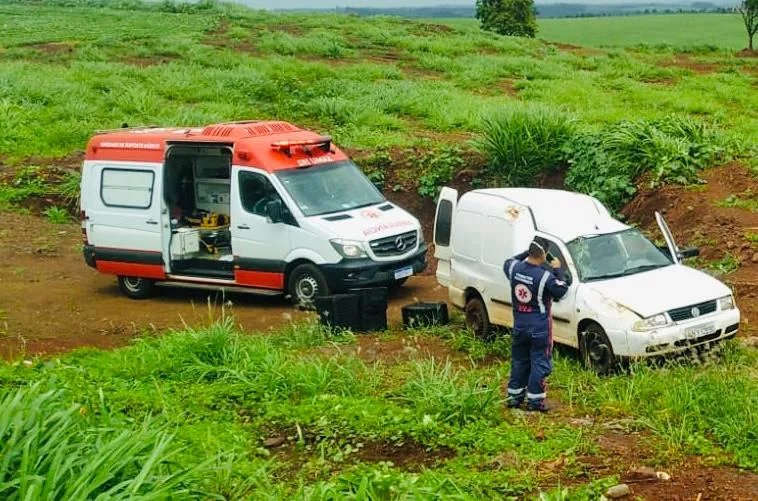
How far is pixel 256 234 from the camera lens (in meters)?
14.1

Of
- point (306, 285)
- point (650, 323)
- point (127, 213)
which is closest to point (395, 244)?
point (306, 285)

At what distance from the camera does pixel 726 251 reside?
45.0 feet

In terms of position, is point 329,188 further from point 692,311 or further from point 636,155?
point 692,311

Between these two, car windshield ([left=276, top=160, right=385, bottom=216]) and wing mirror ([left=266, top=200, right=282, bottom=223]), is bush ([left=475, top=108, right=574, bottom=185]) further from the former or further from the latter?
wing mirror ([left=266, top=200, right=282, bottom=223])

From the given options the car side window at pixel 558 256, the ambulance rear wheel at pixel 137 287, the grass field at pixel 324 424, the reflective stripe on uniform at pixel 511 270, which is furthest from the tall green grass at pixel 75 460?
the ambulance rear wheel at pixel 137 287

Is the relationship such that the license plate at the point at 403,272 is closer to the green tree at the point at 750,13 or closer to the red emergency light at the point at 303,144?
the red emergency light at the point at 303,144

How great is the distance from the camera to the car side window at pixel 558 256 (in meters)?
10.6

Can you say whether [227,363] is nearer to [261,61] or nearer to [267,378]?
[267,378]

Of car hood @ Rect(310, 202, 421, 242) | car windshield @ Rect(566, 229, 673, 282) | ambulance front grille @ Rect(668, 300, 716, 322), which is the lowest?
car hood @ Rect(310, 202, 421, 242)

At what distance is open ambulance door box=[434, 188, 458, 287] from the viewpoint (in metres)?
12.8

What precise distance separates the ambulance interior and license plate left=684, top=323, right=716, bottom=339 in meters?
7.15

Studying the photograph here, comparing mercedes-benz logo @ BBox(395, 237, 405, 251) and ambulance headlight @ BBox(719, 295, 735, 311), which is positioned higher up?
ambulance headlight @ BBox(719, 295, 735, 311)

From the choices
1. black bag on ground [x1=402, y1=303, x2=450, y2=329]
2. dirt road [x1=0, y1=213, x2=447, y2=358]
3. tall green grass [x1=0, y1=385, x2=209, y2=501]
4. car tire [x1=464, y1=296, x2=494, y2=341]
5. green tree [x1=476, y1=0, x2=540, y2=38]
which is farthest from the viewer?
green tree [x1=476, y1=0, x2=540, y2=38]

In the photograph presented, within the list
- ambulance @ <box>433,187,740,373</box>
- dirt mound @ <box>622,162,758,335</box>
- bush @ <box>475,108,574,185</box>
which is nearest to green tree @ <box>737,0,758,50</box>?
bush @ <box>475,108,574,185</box>
